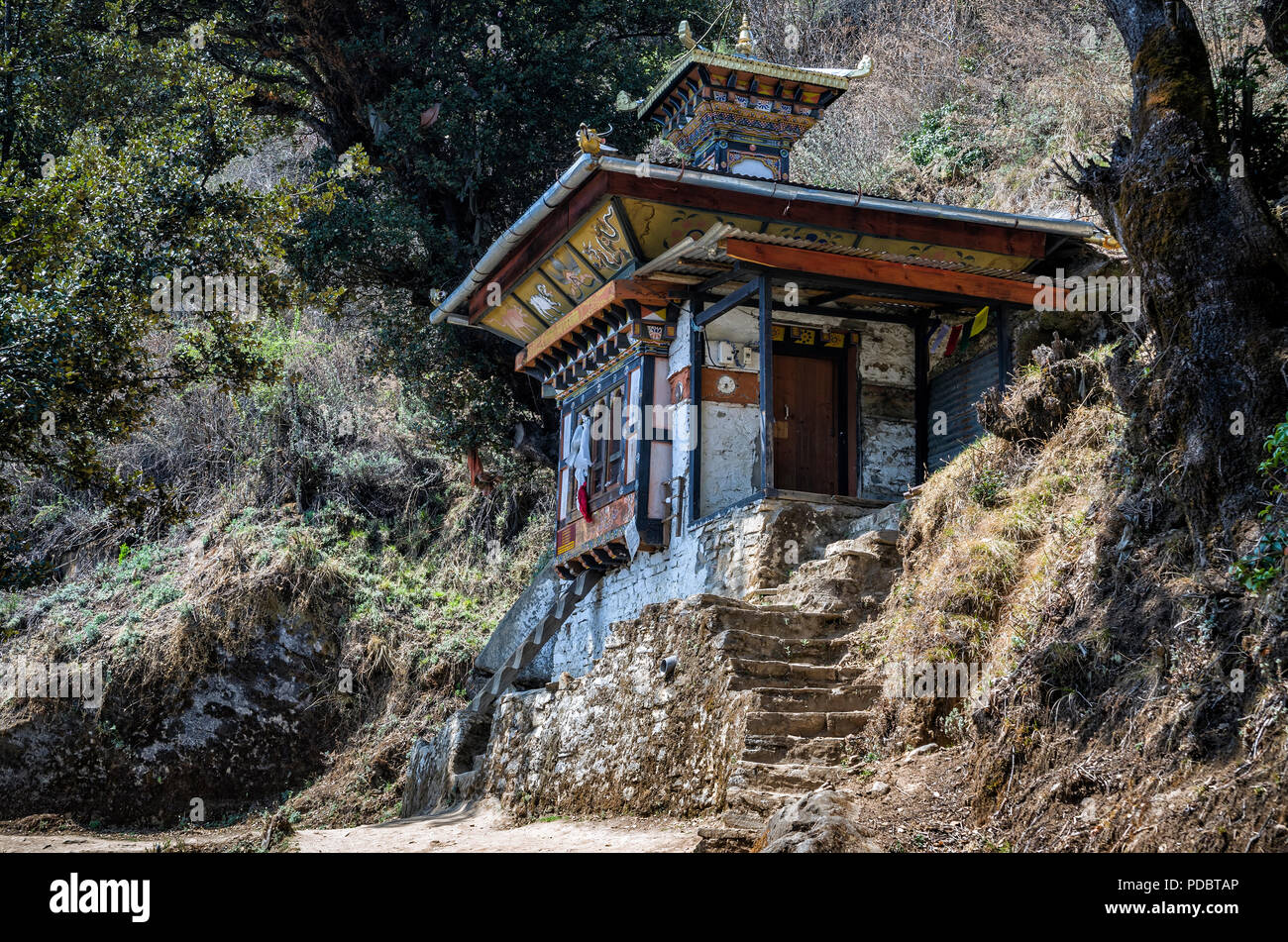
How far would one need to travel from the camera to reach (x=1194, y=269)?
7.54 m

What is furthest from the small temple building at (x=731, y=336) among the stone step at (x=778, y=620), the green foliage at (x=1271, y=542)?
the green foliage at (x=1271, y=542)

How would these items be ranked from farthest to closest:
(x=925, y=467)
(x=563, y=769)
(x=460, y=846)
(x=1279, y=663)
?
(x=925, y=467) → (x=563, y=769) → (x=460, y=846) → (x=1279, y=663)

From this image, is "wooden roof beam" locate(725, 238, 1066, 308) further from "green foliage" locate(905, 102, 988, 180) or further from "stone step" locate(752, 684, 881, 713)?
"green foliage" locate(905, 102, 988, 180)

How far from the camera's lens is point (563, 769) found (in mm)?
11805

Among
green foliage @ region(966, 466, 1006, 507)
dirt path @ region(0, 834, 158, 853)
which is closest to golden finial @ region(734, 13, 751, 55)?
green foliage @ region(966, 466, 1006, 507)

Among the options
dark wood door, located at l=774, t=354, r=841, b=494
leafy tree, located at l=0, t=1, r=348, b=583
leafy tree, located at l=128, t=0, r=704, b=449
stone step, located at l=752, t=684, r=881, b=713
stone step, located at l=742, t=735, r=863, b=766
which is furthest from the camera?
leafy tree, located at l=128, t=0, r=704, b=449

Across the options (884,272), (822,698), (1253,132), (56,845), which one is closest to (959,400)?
(884,272)

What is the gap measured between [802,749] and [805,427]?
6.79 m

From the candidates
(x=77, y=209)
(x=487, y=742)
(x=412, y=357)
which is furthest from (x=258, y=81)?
(x=487, y=742)

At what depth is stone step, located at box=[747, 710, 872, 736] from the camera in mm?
9156

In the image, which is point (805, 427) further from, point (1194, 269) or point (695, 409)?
point (1194, 269)

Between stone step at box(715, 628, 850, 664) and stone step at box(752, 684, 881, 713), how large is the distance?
0.49m

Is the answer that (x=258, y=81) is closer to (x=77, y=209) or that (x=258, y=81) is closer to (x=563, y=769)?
(x=77, y=209)

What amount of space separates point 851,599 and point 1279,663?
5176 millimetres
